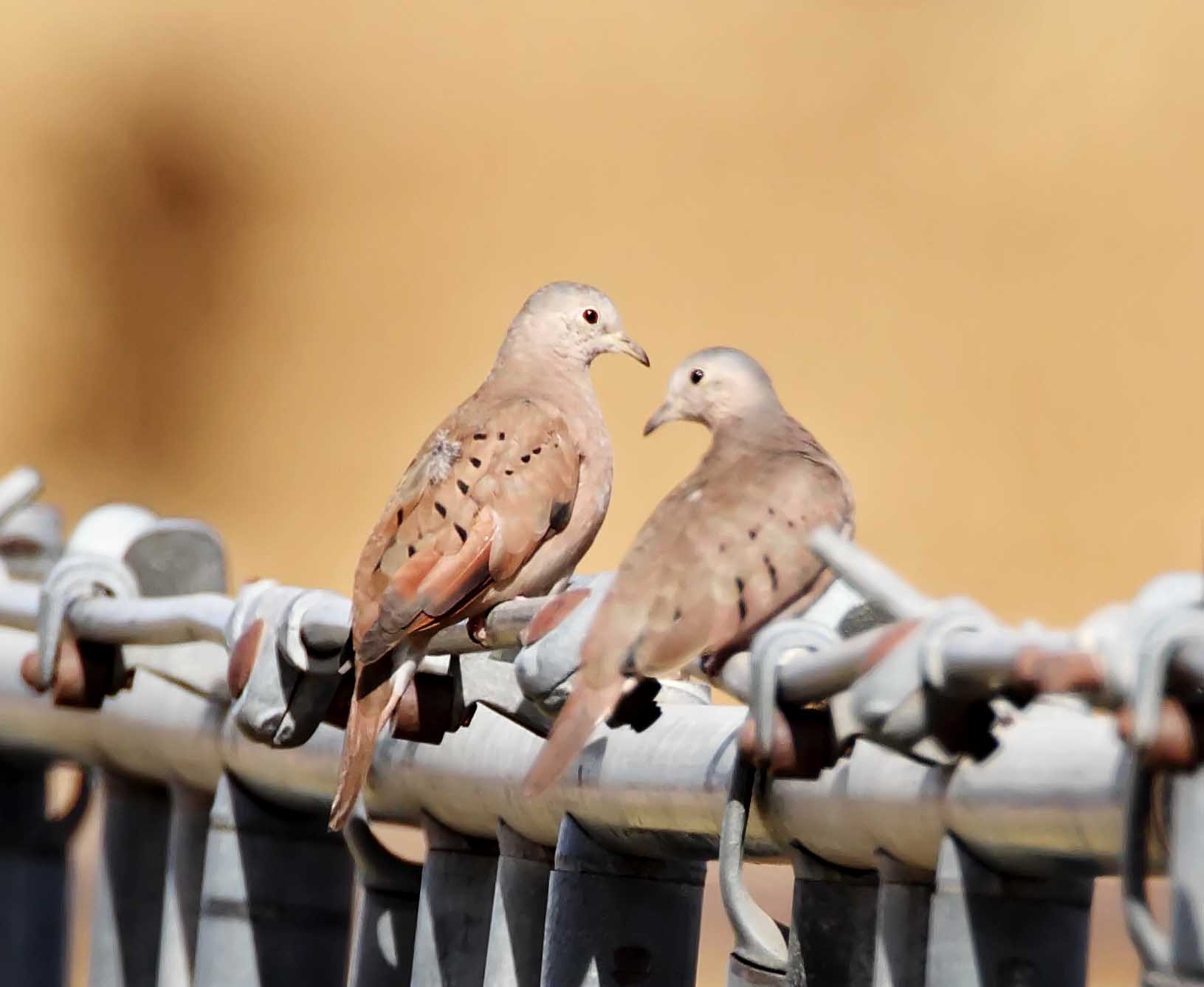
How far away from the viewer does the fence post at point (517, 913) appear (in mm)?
2443

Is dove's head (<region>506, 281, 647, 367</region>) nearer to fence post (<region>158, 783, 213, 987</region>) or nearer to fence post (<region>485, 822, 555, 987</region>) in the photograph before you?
fence post (<region>158, 783, 213, 987</region>)

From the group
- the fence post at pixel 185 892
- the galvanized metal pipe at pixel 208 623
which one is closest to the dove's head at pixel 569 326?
the galvanized metal pipe at pixel 208 623

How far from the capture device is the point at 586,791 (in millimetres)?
2309

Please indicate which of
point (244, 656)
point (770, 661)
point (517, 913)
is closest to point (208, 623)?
point (244, 656)

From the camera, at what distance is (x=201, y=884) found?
302 cm

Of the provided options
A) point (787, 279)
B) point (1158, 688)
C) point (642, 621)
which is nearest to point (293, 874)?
point (642, 621)

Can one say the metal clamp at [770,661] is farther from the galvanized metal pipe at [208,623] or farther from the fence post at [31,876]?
the fence post at [31,876]

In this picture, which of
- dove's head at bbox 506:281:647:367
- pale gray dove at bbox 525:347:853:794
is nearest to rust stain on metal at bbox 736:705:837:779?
pale gray dove at bbox 525:347:853:794

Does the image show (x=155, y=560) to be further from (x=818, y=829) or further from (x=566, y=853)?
(x=818, y=829)

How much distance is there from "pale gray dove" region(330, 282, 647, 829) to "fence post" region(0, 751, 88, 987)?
25.4 inches

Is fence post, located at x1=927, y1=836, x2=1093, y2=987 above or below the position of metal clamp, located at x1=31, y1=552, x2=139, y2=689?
below

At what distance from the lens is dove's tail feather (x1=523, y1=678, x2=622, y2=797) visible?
222 centimetres

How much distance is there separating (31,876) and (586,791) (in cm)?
163

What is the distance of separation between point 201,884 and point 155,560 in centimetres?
58
